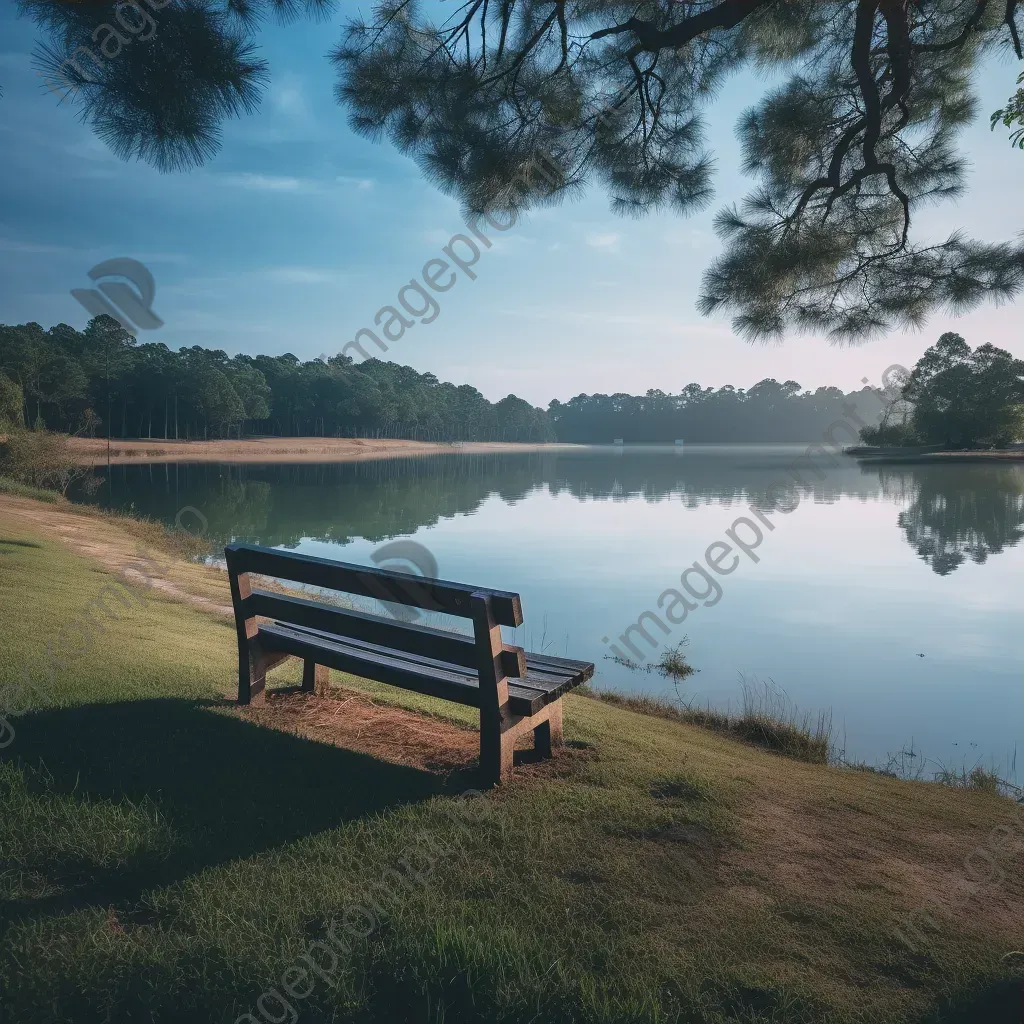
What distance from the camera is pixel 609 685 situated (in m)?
7.73

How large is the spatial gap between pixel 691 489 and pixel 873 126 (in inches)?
1264

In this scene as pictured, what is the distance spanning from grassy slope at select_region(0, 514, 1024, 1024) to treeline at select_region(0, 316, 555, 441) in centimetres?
2264

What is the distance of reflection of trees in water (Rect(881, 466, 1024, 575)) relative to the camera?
54.6 feet

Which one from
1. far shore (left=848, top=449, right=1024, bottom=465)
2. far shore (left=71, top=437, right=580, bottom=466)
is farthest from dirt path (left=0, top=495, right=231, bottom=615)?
far shore (left=848, top=449, right=1024, bottom=465)

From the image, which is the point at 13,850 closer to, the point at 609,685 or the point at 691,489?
the point at 609,685

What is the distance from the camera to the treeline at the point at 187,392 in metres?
52.2

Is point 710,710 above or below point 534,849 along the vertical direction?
below

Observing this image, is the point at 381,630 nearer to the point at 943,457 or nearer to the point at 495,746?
the point at 495,746

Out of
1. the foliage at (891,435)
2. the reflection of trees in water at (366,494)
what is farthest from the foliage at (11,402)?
the foliage at (891,435)

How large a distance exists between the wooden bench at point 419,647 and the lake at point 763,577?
14.0 feet

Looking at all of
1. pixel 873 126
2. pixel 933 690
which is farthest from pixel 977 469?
Result: pixel 873 126

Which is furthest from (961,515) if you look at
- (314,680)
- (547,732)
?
(314,680)

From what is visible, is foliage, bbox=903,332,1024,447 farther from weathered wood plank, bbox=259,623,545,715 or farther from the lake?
weathered wood plank, bbox=259,623,545,715

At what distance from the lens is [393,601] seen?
9.91ft
